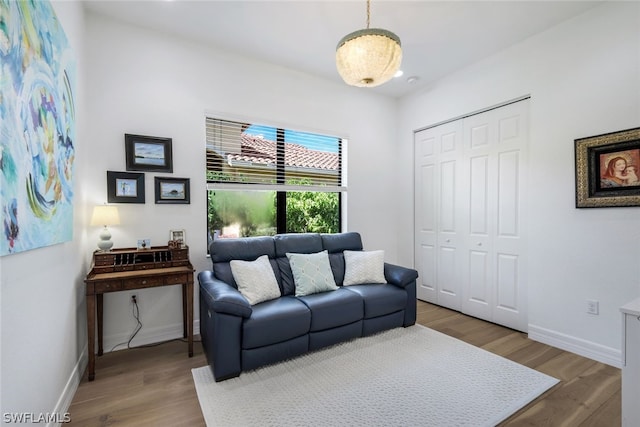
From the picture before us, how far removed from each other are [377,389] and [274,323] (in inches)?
34.5

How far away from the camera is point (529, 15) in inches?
102

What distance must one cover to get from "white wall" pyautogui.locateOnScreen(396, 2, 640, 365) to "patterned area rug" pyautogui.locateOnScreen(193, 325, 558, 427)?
0.79m

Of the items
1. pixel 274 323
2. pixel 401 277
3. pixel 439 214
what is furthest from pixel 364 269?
pixel 439 214

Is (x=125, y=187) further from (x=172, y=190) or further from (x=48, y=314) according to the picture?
(x=48, y=314)

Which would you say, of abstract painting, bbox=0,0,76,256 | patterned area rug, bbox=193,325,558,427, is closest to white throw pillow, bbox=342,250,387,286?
patterned area rug, bbox=193,325,558,427

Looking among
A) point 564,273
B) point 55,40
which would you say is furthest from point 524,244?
point 55,40

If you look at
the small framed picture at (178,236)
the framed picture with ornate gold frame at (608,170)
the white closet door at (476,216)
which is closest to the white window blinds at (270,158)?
the small framed picture at (178,236)

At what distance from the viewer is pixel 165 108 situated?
2.89 meters

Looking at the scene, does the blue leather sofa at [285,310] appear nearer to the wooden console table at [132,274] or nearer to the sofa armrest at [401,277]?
the sofa armrest at [401,277]

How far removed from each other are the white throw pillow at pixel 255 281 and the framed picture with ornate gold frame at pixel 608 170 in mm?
2848

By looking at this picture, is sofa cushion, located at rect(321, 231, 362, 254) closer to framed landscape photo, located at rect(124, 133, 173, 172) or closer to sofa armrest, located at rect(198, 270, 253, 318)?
sofa armrest, located at rect(198, 270, 253, 318)

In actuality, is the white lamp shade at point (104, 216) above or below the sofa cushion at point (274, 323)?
above

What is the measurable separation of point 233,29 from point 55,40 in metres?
1.55

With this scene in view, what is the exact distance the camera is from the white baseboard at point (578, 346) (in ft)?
7.84
